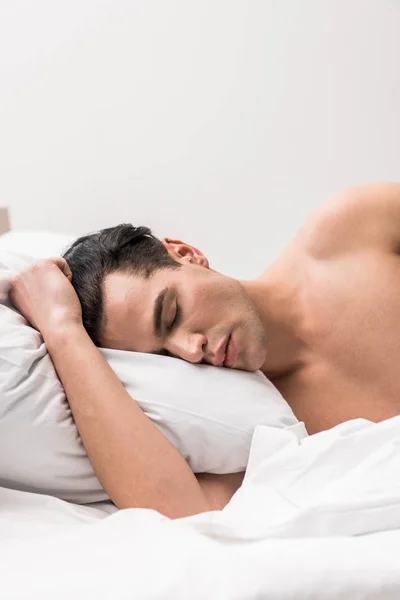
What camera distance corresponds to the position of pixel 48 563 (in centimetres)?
72

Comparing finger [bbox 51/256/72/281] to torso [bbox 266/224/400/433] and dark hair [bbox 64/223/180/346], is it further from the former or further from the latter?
torso [bbox 266/224/400/433]

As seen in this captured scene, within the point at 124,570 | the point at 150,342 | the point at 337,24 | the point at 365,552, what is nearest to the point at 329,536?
the point at 365,552

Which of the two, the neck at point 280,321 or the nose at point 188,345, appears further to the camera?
the neck at point 280,321

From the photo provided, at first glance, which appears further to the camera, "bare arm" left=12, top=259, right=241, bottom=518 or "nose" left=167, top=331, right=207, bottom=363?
"nose" left=167, top=331, right=207, bottom=363

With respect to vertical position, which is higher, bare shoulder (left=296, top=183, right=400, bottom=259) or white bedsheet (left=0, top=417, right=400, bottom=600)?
bare shoulder (left=296, top=183, right=400, bottom=259)

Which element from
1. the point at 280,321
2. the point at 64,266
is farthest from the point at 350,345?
the point at 64,266

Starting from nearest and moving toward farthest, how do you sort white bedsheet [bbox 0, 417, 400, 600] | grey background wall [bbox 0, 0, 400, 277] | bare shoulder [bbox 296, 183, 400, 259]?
white bedsheet [bbox 0, 417, 400, 600] → bare shoulder [bbox 296, 183, 400, 259] → grey background wall [bbox 0, 0, 400, 277]

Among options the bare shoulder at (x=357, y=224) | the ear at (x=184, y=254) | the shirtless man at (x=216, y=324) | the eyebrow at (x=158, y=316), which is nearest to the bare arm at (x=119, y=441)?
the shirtless man at (x=216, y=324)

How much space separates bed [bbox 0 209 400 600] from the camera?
0.65 m

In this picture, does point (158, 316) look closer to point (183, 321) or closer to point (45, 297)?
point (183, 321)

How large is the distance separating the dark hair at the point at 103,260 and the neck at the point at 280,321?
0.69 ft

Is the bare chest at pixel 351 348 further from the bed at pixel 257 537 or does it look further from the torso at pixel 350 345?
the bed at pixel 257 537

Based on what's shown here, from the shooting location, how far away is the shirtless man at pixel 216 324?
3.32ft

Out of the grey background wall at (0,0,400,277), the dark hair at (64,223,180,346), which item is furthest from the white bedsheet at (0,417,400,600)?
the grey background wall at (0,0,400,277)
